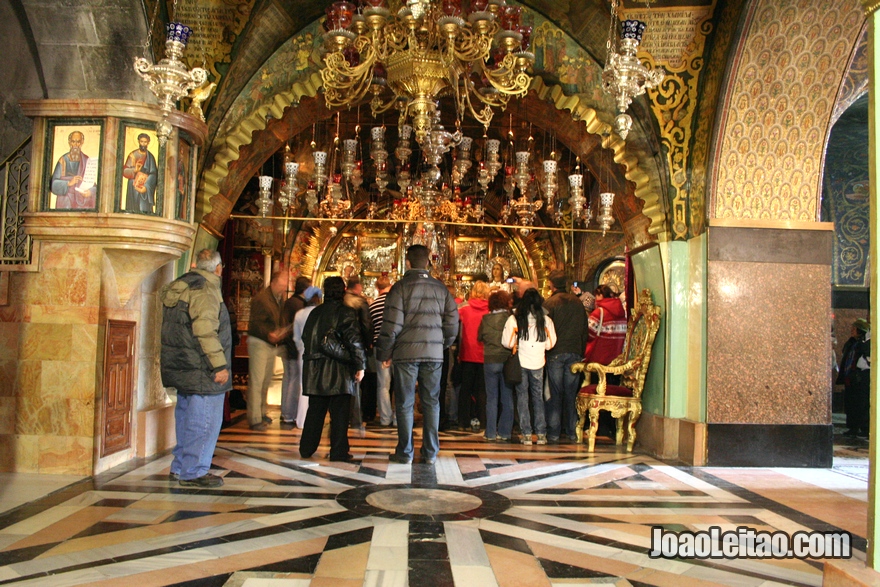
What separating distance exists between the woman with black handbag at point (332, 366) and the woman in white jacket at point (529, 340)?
69.9 inches

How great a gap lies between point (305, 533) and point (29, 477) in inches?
97.0

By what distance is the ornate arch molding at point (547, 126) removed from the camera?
22.3 feet

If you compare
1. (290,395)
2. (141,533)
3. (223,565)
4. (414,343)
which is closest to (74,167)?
(414,343)

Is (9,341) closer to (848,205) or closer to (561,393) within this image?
(561,393)

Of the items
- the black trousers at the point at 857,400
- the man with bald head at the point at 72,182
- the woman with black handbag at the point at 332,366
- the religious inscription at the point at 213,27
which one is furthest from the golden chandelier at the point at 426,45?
the black trousers at the point at 857,400

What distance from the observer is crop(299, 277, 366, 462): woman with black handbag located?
558cm

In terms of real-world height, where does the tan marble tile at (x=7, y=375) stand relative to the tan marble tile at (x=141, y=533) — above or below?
above

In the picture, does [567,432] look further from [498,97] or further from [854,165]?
[854,165]

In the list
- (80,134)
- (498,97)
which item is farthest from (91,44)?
(498,97)

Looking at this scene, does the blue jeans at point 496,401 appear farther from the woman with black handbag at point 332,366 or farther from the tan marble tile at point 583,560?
the tan marble tile at point 583,560

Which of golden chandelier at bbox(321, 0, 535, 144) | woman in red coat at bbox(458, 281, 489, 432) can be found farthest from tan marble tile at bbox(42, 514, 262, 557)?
woman in red coat at bbox(458, 281, 489, 432)

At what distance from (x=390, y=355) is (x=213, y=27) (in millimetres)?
3152

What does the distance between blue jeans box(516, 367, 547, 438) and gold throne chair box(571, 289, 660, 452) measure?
38cm

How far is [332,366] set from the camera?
5.60 metres
